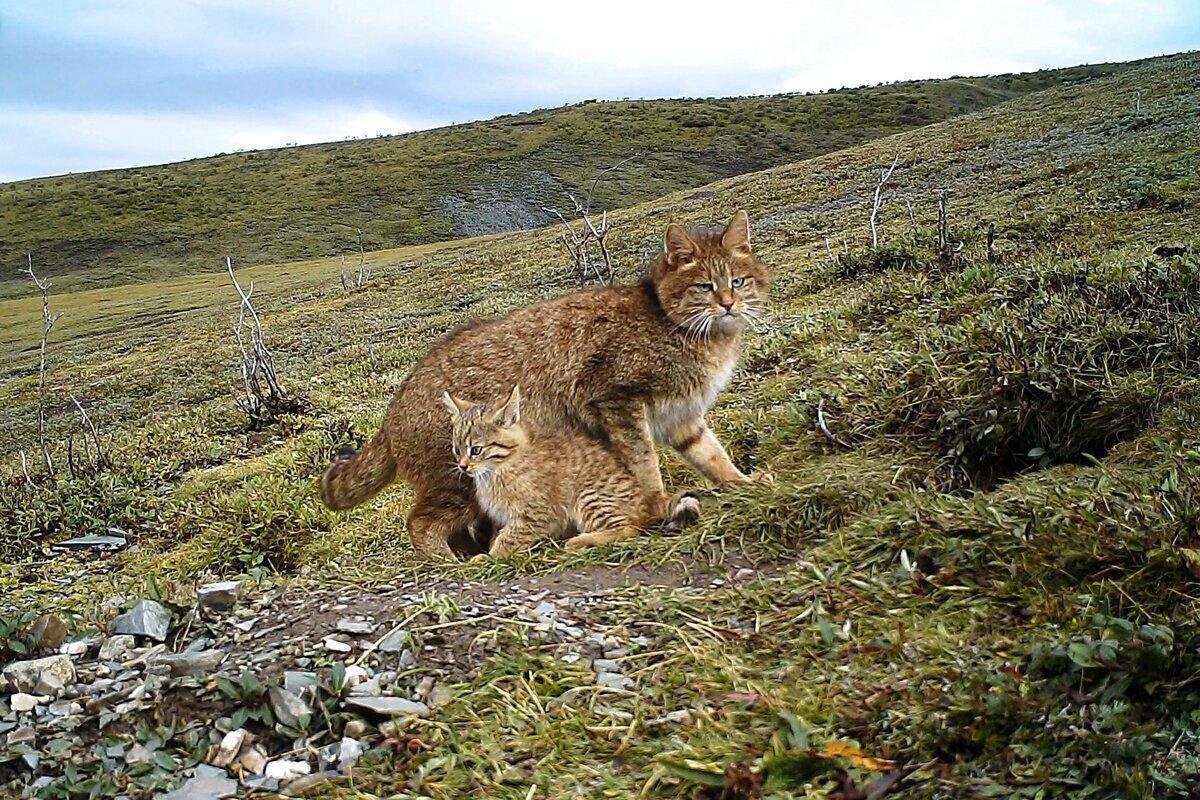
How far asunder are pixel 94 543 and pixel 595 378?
5712mm

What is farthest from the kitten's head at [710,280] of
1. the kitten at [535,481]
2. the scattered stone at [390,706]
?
the scattered stone at [390,706]

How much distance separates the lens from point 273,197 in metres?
108

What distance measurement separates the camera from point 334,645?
471 cm

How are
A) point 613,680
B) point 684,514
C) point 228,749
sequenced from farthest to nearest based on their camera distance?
1. point 684,514
2. point 613,680
3. point 228,749

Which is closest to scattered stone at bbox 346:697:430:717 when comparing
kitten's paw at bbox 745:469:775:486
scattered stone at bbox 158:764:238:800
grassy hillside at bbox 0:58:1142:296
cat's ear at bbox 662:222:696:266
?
scattered stone at bbox 158:764:238:800

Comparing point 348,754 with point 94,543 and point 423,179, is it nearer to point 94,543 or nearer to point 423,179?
point 94,543

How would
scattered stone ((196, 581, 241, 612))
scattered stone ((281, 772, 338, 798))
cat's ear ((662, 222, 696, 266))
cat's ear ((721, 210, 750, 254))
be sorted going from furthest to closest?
cat's ear ((721, 210, 750, 254)), cat's ear ((662, 222, 696, 266)), scattered stone ((196, 581, 241, 612)), scattered stone ((281, 772, 338, 798))

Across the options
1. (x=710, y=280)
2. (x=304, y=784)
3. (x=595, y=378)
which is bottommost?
(x=304, y=784)

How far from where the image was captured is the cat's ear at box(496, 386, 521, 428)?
6.88 meters

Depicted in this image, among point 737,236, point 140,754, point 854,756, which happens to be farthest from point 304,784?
point 737,236

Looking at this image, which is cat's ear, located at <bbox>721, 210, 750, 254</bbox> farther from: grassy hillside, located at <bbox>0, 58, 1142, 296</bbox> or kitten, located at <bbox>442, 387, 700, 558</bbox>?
grassy hillside, located at <bbox>0, 58, 1142, 296</bbox>

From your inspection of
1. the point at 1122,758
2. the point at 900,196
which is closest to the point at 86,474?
the point at 1122,758

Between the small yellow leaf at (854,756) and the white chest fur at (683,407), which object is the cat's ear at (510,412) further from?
the small yellow leaf at (854,756)

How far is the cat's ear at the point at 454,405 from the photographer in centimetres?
691
